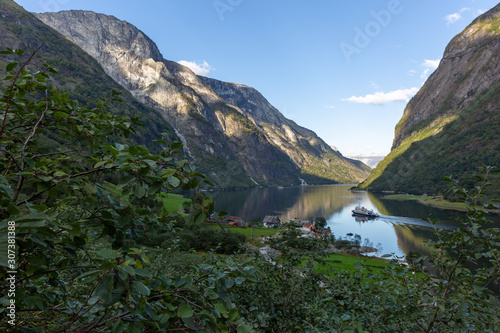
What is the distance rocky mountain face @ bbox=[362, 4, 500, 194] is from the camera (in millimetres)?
133750

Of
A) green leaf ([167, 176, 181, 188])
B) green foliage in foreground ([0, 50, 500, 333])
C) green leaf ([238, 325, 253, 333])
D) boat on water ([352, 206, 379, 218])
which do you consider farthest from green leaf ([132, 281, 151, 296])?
boat on water ([352, 206, 379, 218])

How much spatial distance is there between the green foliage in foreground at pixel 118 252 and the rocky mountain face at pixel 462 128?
150 m

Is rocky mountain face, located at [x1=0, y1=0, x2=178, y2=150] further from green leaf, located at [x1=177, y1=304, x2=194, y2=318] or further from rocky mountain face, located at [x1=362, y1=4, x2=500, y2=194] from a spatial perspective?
rocky mountain face, located at [x1=362, y1=4, x2=500, y2=194]

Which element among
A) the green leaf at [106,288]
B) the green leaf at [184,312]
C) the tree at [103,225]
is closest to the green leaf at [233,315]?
the tree at [103,225]

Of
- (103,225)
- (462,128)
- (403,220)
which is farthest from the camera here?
(462,128)

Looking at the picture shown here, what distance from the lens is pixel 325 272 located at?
5953 millimetres

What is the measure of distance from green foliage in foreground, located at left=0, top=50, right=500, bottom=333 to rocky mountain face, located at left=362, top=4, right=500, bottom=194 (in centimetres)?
15049

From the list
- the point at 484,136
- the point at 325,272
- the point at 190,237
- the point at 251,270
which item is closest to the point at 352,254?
the point at 190,237

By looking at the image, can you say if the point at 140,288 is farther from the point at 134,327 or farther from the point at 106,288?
the point at 134,327

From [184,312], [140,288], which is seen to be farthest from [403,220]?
[140,288]

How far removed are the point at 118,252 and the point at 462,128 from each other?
212 m

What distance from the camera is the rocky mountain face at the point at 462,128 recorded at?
134m

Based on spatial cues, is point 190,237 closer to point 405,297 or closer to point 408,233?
point 405,297

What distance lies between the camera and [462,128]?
158m
